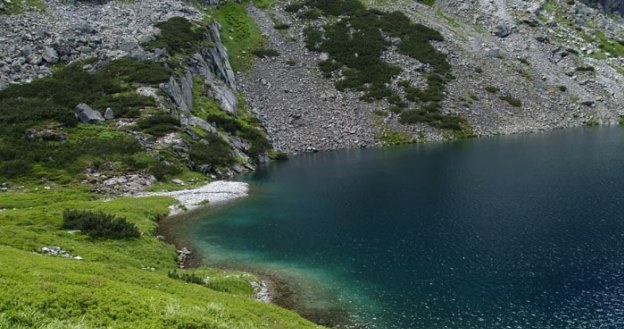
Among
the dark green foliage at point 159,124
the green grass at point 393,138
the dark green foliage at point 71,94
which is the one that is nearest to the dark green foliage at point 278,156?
the dark green foliage at point 159,124

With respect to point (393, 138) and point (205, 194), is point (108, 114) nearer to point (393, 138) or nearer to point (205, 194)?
point (205, 194)

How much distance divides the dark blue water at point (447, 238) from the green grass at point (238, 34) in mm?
64999

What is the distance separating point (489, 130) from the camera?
123m

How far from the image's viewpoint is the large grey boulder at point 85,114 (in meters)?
85.4

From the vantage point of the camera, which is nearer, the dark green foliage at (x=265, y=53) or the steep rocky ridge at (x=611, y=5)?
the dark green foliage at (x=265, y=53)

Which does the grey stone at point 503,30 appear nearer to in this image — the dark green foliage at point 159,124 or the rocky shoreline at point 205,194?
the dark green foliage at point 159,124

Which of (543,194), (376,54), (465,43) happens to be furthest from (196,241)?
(465,43)

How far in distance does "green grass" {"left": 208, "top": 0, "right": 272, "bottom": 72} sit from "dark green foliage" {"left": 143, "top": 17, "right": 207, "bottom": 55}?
1398 cm

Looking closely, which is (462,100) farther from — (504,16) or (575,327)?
(575,327)

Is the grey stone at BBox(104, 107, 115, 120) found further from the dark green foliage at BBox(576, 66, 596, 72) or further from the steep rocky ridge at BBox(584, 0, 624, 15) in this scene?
the steep rocky ridge at BBox(584, 0, 624, 15)

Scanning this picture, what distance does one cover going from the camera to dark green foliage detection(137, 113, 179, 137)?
87250mm

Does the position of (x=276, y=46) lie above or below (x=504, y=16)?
below

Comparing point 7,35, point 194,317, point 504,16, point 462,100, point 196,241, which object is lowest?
point 196,241

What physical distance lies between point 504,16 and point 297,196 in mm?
125567
